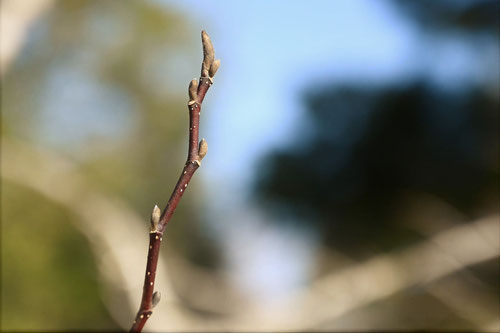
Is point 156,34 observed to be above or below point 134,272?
above

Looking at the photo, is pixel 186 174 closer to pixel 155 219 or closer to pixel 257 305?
pixel 155 219

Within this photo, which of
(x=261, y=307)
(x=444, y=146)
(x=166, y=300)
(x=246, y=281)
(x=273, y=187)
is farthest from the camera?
(x=246, y=281)

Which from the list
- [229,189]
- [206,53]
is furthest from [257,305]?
[206,53]

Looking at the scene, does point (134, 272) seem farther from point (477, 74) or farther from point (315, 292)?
point (477, 74)

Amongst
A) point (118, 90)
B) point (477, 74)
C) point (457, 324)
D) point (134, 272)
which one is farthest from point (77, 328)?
point (477, 74)

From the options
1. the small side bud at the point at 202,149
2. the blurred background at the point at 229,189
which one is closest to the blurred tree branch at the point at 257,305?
the blurred background at the point at 229,189

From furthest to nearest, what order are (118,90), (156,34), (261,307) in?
1. (156,34)
2. (118,90)
3. (261,307)

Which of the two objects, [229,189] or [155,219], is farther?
[229,189]

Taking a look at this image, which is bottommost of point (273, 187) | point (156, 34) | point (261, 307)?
point (261, 307)
